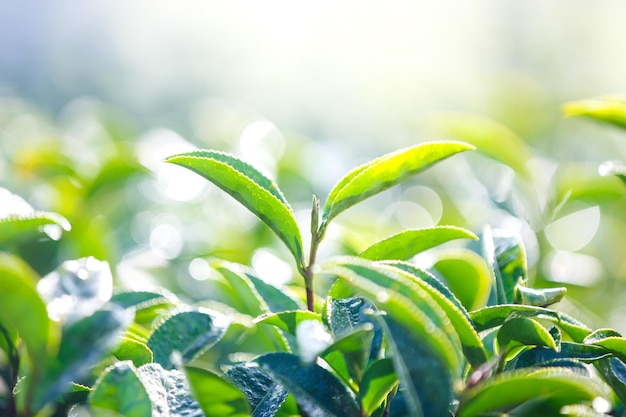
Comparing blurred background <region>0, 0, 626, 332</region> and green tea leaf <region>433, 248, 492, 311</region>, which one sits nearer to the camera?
green tea leaf <region>433, 248, 492, 311</region>

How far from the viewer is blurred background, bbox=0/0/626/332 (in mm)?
1441

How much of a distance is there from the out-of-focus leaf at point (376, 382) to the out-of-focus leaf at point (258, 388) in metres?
0.09

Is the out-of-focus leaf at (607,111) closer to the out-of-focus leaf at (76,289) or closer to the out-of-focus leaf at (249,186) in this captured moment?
the out-of-focus leaf at (249,186)

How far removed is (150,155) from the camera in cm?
171

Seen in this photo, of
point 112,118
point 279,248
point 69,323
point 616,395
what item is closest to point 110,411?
point 69,323

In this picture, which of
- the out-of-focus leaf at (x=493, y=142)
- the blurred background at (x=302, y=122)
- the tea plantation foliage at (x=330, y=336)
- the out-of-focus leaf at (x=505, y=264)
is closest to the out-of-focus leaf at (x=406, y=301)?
the tea plantation foliage at (x=330, y=336)

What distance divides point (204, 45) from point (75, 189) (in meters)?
4.92

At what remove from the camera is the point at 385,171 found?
31.5 inches

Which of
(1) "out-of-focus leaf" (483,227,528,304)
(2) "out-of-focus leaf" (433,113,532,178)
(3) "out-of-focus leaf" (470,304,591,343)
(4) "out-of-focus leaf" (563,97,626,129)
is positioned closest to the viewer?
(3) "out-of-focus leaf" (470,304,591,343)

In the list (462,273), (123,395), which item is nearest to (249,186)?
(123,395)

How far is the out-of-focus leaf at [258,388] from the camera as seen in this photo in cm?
72

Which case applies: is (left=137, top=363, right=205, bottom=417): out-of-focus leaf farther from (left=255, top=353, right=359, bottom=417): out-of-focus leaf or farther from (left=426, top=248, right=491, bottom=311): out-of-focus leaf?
(left=426, top=248, right=491, bottom=311): out-of-focus leaf

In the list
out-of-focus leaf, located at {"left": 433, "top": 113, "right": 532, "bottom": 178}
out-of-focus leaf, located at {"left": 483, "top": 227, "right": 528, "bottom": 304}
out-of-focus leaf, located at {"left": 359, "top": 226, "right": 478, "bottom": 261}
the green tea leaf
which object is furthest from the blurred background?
out-of-focus leaf, located at {"left": 359, "top": 226, "right": 478, "bottom": 261}

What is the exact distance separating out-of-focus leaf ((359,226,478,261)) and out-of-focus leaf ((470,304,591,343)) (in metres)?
0.10
